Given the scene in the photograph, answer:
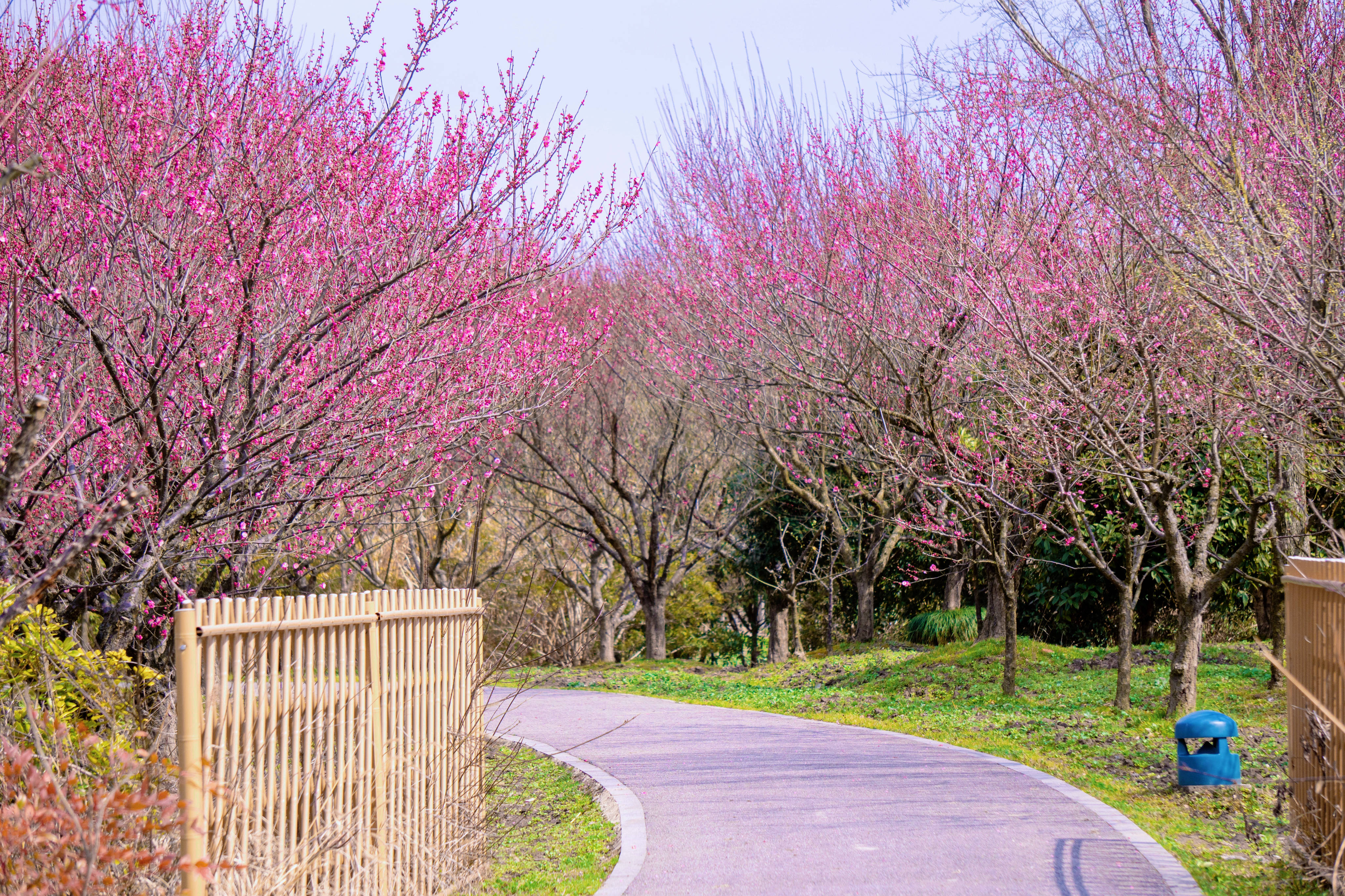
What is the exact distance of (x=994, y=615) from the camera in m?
17.9

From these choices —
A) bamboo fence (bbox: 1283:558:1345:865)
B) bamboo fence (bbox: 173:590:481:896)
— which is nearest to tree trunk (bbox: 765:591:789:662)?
bamboo fence (bbox: 1283:558:1345:865)

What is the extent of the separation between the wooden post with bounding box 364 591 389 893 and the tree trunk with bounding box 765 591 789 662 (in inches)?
689

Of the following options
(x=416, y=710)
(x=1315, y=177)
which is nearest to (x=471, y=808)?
(x=416, y=710)

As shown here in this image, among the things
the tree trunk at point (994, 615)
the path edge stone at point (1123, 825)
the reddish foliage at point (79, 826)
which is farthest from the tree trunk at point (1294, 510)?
the reddish foliage at point (79, 826)

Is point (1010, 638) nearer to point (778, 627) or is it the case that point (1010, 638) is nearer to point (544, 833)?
point (544, 833)

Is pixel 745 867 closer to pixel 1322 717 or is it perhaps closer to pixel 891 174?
pixel 1322 717

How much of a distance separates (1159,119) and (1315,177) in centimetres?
292

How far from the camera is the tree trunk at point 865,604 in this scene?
2036 centimetres

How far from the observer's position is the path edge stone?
5.89 metres

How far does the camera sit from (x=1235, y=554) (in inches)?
416

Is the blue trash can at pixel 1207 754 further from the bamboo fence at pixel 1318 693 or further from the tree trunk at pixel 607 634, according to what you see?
the tree trunk at pixel 607 634

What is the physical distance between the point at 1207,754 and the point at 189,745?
6.98 m

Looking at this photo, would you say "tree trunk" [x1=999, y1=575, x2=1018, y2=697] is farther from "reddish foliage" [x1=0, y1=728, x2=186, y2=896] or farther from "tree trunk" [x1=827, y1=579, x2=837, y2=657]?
"reddish foliage" [x1=0, y1=728, x2=186, y2=896]

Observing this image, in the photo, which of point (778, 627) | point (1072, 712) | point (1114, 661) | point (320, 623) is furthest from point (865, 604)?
point (320, 623)
